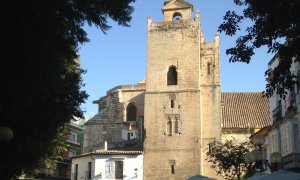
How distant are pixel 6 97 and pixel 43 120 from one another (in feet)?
14.8

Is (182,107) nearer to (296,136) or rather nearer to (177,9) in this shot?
(177,9)

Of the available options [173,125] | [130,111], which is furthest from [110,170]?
[130,111]

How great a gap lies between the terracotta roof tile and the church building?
0.10m

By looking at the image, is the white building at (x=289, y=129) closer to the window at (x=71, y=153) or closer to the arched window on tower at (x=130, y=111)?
the arched window on tower at (x=130, y=111)

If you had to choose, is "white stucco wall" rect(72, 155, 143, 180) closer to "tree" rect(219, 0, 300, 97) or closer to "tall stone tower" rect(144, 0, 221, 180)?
"tall stone tower" rect(144, 0, 221, 180)

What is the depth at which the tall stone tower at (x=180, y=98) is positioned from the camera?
42.1 metres

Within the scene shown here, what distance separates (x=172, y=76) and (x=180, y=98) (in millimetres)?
2539

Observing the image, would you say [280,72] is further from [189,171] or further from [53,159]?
[189,171]

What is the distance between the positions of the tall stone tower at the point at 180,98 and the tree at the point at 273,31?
30.4 metres

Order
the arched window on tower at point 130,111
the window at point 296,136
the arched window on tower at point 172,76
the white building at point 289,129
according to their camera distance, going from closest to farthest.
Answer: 1. the white building at point 289,129
2. the window at point 296,136
3. the arched window on tower at point 172,76
4. the arched window on tower at point 130,111

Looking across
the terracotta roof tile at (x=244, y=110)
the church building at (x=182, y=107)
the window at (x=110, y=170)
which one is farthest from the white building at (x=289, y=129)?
the terracotta roof tile at (x=244, y=110)

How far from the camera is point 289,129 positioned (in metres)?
24.1

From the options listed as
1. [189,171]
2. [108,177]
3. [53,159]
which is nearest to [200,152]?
[189,171]

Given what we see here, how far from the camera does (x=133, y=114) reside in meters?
52.6
